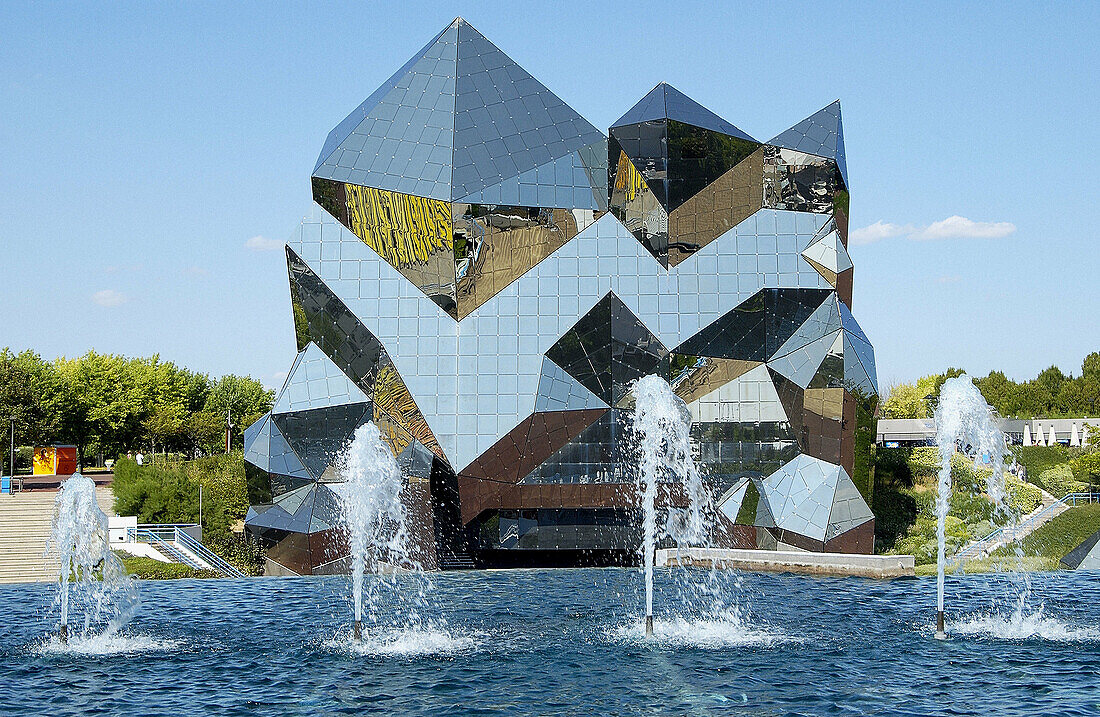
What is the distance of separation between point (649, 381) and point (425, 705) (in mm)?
16685

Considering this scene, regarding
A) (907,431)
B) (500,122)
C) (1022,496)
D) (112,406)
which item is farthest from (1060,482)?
(112,406)

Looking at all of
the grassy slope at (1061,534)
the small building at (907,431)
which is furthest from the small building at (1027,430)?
the grassy slope at (1061,534)

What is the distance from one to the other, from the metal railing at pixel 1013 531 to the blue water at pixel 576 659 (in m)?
7.18

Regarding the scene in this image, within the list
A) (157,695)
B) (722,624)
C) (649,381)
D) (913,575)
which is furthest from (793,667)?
(649,381)

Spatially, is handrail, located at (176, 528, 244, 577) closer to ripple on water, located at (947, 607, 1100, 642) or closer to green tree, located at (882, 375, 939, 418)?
ripple on water, located at (947, 607, 1100, 642)

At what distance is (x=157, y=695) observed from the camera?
15672mm


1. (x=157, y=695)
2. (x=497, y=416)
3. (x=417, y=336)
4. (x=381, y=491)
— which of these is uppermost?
(x=417, y=336)

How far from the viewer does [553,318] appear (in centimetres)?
3078

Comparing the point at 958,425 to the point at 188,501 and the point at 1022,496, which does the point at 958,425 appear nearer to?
the point at 1022,496

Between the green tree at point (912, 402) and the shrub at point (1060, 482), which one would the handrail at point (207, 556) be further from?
the green tree at point (912, 402)

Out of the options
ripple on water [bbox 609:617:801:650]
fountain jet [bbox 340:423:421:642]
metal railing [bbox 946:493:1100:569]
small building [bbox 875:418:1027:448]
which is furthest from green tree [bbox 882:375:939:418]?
ripple on water [bbox 609:617:801:650]

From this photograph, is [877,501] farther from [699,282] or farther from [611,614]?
[611,614]

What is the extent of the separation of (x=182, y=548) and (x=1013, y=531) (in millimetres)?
26018

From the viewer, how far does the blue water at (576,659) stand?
1503cm
